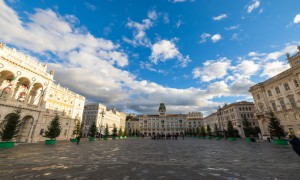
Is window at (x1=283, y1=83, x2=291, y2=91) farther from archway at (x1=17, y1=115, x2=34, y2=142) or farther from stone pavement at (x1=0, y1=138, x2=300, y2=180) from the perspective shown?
archway at (x1=17, y1=115, x2=34, y2=142)

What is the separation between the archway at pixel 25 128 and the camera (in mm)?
28053

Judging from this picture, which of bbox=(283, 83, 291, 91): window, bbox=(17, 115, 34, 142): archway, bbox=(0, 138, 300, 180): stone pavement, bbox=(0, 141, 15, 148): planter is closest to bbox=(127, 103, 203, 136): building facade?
bbox=(283, 83, 291, 91): window

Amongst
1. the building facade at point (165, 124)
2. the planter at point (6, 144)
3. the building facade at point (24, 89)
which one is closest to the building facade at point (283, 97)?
the planter at point (6, 144)

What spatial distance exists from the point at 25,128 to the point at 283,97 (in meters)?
58.7

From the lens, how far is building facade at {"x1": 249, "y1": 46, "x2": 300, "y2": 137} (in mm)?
31400

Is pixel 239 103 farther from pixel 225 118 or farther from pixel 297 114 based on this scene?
pixel 297 114

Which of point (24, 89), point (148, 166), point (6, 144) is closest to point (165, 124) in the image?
point (24, 89)

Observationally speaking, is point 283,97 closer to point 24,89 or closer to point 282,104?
point 282,104

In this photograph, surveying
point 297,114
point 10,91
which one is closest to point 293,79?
point 297,114

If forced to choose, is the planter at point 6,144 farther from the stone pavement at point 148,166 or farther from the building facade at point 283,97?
the building facade at point 283,97

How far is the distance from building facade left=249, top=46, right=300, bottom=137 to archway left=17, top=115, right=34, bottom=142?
55079 mm

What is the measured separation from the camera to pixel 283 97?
34625 millimetres

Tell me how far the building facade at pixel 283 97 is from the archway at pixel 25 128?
2168 inches

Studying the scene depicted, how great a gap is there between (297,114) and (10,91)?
5757 cm
